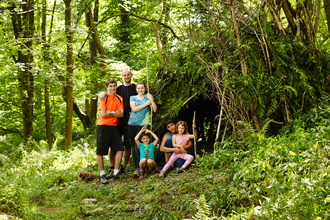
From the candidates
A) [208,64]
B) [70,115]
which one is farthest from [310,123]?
[70,115]

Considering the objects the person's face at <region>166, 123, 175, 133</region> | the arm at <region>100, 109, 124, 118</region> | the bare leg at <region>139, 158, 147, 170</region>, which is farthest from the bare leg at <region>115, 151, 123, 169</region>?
the person's face at <region>166, 123, 175, 133</region>

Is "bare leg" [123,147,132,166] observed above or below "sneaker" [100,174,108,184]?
above

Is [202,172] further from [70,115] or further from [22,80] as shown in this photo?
[22,80]

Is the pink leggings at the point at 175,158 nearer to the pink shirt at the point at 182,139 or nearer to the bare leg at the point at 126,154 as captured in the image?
the pink shirt at the point at 182,139

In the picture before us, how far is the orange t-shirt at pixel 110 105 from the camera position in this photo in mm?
5918

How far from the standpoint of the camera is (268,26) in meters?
5.86

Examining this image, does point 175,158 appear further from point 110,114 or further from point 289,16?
point 289,16

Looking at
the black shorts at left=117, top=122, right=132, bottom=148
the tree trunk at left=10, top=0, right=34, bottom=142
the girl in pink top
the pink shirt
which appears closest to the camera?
the girl in pink top

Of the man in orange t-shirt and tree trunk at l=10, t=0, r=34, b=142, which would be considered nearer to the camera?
the man in orange t-shirt

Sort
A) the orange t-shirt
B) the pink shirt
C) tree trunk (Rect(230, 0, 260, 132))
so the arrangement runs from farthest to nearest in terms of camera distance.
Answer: the orange t-shirt, the pink shirt, tree trunk (Rect(230, 0, 260, 132))

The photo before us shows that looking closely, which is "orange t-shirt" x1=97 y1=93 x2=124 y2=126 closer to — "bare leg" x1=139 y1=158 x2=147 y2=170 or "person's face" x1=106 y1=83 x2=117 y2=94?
"person's face" x1=106 y1=83 x2=117 y2=94

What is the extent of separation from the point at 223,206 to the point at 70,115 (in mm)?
7038

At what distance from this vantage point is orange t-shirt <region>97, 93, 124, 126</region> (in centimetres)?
592

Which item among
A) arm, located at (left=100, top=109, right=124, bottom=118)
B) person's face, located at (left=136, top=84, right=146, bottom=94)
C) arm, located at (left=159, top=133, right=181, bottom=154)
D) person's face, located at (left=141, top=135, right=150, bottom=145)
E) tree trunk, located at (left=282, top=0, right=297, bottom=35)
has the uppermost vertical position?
tree trunk, located at (left=282, top=0, right=297, bottom=35)
